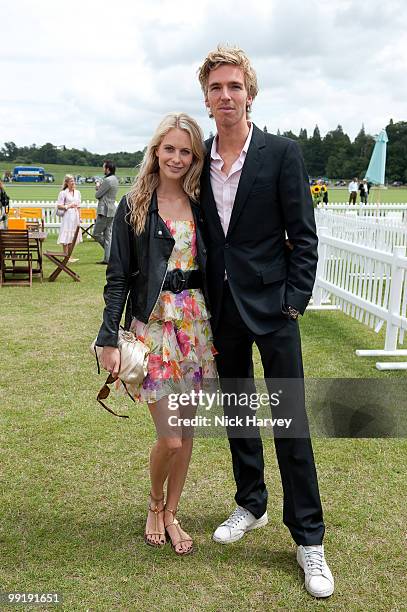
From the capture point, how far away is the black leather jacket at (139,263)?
279 centimetres

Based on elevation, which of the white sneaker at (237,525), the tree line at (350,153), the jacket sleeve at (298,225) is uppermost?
the tree line at (350,153)

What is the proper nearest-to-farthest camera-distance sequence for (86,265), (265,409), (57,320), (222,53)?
(222,53) → (265,409) → (57,320) → (86,265)

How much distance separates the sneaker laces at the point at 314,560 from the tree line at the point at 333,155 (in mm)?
91251

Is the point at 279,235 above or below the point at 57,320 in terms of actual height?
above

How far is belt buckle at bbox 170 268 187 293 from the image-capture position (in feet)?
9.30

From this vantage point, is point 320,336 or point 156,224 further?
point 320,336

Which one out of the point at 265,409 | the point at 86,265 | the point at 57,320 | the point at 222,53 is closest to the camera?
the point at 222,53

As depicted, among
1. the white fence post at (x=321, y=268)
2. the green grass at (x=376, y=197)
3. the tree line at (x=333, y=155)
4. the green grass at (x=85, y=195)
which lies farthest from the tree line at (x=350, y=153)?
the white fence post at (x=321, y=268)

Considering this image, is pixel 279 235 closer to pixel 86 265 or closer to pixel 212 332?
pixel 212 332

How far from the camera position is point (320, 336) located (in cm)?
743

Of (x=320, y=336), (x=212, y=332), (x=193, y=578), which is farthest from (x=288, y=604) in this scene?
(x=320, y=336)

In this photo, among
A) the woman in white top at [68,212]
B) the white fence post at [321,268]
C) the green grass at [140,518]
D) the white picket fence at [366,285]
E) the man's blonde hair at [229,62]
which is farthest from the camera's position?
the woman in white top at [68,212]

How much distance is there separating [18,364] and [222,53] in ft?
14.2

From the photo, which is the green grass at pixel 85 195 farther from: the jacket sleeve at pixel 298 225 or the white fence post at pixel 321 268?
the jacket sleeve at pixel 298 225
